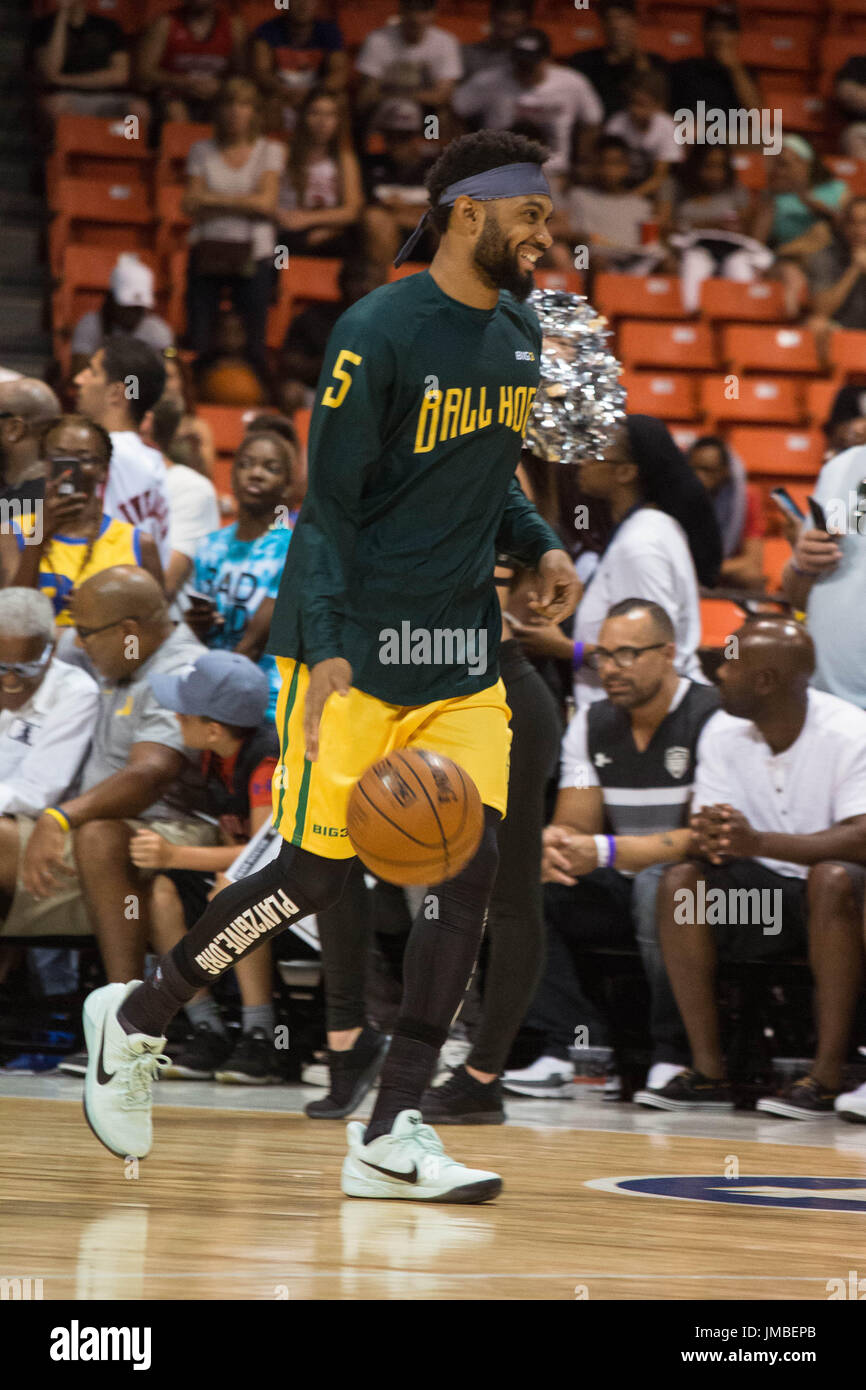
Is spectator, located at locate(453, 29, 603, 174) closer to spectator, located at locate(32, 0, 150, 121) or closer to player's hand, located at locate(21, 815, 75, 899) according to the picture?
spectator, located at locate(32, 0, 150, 121)

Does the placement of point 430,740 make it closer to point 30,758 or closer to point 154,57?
point 30,758

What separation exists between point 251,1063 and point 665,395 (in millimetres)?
5675

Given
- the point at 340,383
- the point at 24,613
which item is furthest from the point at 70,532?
the point at 340,383

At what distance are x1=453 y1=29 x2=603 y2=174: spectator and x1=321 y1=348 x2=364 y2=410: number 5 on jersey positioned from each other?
24.0 feet

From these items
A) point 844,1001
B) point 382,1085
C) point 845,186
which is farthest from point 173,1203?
point 845,186

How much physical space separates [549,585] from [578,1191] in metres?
1.06

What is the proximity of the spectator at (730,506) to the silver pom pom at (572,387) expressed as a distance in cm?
322

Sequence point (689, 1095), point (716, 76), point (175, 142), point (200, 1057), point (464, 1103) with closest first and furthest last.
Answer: point (464, 1103), point (689, 1095), point (200, 1057), point (175, 142), point (716, 76)

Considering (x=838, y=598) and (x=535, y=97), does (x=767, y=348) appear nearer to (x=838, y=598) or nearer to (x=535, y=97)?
(x=535, y=97)

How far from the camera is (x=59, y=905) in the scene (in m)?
5.11

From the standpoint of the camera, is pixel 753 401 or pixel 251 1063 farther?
pixel 753 401

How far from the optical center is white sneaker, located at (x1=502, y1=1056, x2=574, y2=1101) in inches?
192

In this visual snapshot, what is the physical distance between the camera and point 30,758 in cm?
518

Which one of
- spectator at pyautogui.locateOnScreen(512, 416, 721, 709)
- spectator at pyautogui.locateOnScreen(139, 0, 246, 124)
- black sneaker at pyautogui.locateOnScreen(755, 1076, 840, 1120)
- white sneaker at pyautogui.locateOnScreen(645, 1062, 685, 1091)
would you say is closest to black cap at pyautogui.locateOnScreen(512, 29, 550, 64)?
spectator at pyautogui.locateOnScreen(139, 0, 246, 124)
